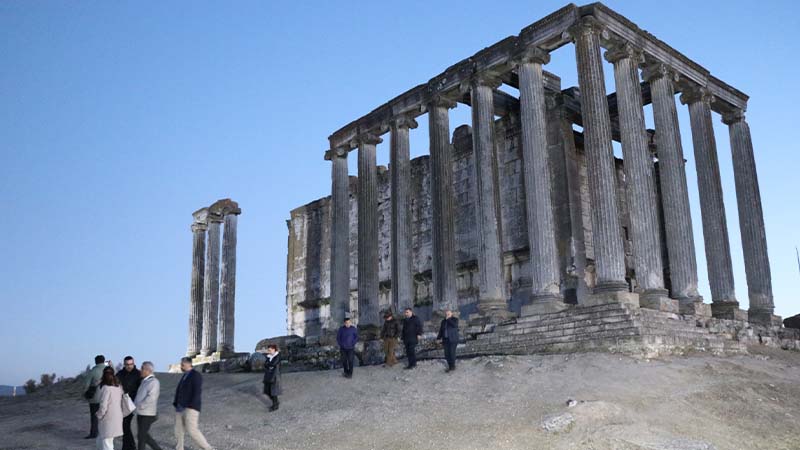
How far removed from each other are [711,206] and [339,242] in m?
14.6

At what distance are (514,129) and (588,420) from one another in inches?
716

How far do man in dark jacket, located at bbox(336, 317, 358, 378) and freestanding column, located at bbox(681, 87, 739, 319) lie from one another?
12.9 metres

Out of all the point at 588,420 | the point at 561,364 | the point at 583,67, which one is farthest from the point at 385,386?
the point at 583,67

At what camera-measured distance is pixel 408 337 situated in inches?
736

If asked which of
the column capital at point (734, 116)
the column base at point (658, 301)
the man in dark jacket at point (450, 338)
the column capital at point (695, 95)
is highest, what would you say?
the column capital at point (695, 95)

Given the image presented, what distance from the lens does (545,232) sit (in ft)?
75.5

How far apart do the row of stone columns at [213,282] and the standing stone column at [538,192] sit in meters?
19.0

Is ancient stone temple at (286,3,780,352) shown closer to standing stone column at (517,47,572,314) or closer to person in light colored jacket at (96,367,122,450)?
standing stone column at (517,47,572,314)

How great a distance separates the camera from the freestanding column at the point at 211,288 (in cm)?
3714

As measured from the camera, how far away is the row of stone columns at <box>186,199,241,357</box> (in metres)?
37.2

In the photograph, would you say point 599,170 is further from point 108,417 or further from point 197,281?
point 197,281

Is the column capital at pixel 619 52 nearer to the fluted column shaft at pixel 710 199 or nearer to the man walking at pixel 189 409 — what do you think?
the fluted column shaft at pixel 710 199

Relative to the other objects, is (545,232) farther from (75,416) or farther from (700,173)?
(75,416)

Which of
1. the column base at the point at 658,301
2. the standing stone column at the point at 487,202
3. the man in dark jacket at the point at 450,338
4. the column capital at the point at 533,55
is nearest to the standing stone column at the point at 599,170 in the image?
the column base at the point at 658,301
